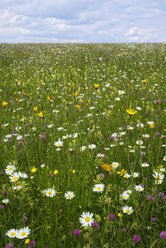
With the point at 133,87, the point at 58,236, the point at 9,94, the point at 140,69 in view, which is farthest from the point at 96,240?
the point at 140,69

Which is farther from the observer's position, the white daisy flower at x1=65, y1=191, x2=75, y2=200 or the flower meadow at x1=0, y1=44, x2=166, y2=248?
the white daisy flower at x1=65, y1=191, x2=75, y2=200

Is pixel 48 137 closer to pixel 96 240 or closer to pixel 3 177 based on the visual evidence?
pixel 3 177

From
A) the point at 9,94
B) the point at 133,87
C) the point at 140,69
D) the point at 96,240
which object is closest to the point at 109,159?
the point at 96,240

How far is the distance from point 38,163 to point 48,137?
867mm

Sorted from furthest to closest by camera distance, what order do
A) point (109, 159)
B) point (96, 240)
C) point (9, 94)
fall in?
point (9, 94), point (109, 159), point (96, 240)

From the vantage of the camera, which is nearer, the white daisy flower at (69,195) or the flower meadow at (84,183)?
the flower meadow at (84,183)

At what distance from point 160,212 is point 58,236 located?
0.86 metres

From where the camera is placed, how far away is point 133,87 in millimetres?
7852

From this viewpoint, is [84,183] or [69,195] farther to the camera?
[84,183]

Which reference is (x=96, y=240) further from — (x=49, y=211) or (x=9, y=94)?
(x=9, y=94)

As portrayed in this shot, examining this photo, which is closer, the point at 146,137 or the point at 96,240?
the point at 96,240

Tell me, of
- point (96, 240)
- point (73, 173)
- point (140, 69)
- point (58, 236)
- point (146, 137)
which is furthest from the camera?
point (140, 69)

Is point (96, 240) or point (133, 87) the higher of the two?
point (133, 87)

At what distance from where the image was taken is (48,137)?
4.70m
